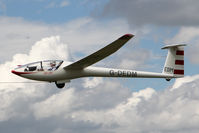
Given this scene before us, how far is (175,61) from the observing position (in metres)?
34.2

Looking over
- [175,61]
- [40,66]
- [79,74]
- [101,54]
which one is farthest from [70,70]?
[175,61]

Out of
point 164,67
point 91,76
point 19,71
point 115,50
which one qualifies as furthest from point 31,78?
point 164,67

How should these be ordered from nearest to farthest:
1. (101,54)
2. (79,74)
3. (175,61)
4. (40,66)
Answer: (101,54)
(40,66)
(79,74)
(175,61)

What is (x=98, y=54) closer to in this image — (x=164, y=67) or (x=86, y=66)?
(x=86, y=66)

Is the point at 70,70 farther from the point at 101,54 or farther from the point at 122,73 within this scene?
the point at 122,73

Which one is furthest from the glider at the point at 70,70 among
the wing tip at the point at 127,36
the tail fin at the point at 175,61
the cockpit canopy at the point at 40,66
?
the tail fin at the point at 175,61

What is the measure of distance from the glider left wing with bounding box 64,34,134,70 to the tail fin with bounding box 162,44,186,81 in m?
8.85

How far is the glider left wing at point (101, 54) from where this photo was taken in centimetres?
2429

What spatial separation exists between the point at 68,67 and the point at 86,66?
146 centimetres

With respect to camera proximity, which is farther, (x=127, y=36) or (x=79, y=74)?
(x=79, y=74)

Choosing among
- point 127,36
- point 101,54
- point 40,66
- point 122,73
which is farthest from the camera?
point 122,73

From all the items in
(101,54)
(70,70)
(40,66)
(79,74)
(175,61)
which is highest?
(101,54)

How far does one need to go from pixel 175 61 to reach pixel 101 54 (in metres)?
9.99

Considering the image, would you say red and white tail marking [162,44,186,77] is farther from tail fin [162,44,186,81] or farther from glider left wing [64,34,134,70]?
glider left wing [64,34,134,70]
